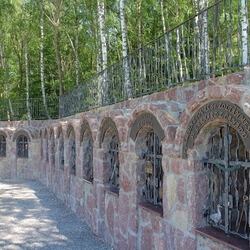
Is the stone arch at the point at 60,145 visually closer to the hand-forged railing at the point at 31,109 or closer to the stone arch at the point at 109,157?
the stone arch at the point at 109,157

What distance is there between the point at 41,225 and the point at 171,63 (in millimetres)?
4515

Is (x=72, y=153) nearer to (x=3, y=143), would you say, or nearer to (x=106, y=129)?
(x=106, y=129)

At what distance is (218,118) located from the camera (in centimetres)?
313

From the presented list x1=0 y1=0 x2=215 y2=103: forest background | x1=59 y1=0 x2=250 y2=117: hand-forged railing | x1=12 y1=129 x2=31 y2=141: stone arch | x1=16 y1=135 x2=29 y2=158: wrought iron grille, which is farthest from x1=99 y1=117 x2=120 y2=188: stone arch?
x1=16 y1=135 x2=29 y2=158: wrought iron grille

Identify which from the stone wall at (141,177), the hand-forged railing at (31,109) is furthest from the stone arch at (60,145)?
the hand-forged railing at (31,109)

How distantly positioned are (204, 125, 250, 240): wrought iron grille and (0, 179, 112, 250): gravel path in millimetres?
2955

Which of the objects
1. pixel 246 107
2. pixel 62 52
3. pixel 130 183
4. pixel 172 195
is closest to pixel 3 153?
pixel 62 52

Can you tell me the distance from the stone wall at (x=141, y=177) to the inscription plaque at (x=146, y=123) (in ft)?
0.14

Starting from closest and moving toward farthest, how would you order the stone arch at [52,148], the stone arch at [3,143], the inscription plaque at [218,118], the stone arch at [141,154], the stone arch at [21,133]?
the inscription plaque at [218,118], the stone arch at [141,154], the stone arch at [52,148], the stone arch at [21,133], the stone arch at [3,143]

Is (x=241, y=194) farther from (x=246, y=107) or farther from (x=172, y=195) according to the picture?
(x=246, y=107)

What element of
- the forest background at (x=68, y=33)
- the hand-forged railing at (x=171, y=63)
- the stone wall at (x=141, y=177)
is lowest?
the stone wall at (x=141, y=177)

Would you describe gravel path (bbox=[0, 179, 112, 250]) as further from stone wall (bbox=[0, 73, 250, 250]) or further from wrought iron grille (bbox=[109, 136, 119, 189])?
wrought iron grille (bbox=[109, 136, 119, 189])

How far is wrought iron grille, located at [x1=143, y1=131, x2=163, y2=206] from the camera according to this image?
183 inches

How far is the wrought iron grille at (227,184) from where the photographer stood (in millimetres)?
3260
